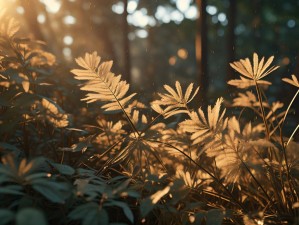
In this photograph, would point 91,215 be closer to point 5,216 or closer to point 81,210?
point 81,210

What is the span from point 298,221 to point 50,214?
0.89 meters

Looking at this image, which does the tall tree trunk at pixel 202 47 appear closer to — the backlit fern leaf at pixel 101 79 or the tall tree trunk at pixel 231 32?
the tall tree trunk at pixel 231 32

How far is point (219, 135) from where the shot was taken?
4.75ft

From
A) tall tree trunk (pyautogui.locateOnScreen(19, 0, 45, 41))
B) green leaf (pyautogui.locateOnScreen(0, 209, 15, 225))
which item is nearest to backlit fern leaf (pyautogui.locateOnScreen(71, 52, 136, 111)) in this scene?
green leaf (pyautogui.locateOnScreen(0, 209, 15, 225))

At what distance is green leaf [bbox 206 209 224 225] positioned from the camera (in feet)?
4.31

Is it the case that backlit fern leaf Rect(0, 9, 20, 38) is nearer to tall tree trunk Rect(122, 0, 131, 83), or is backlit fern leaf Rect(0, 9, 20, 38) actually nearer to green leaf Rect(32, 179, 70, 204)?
green leaf Rect(32, 179, 70, 204)

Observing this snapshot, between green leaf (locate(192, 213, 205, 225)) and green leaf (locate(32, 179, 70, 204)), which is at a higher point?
green leaf (locate(32, 179, 70, 204))

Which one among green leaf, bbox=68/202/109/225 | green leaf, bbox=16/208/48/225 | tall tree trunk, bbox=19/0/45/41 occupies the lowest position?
green leaf, bbox=68/202/109/225

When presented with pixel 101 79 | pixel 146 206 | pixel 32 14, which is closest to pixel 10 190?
pixel 146 206

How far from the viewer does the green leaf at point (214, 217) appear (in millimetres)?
1314

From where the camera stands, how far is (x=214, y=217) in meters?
1.33

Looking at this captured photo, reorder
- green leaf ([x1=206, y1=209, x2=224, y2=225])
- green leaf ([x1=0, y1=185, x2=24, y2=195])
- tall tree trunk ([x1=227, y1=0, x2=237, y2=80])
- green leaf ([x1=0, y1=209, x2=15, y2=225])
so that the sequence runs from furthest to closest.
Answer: tall tree trunk ([x1=227, y1=0, x2=237, y2=80])
green leaf ([x1=206, y1=209, x2=224, y2=225])
green leaf ([x1=0, y1=185, x2=24, y2=195])
green leaf ([x1=0, y1=209, x2=15, y2=225])

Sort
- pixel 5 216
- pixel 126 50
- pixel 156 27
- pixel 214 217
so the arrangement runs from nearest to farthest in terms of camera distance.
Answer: pixel 5 216 → pixel 214 217 → pixel 126 50 → pixel 156 27

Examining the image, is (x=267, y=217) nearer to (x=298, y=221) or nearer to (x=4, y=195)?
(x=298, y=221)
